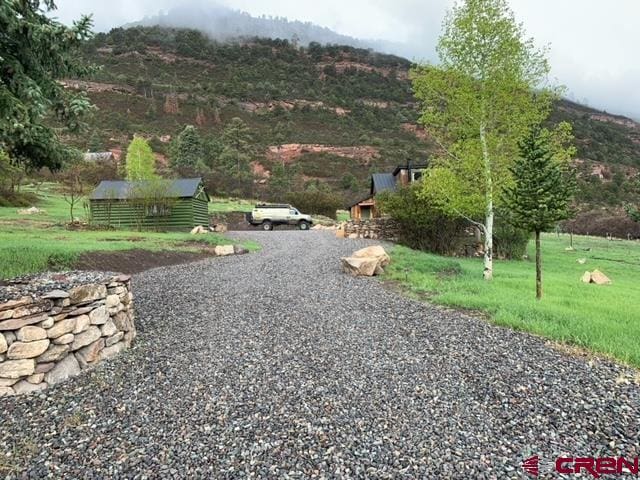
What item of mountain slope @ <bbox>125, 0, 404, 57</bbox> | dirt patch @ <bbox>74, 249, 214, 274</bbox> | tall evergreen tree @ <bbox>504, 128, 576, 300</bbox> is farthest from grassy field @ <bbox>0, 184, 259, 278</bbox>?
mountain slope @ <bbox>125, 0, 404, 57</bbox>

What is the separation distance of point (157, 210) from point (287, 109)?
6031 cm

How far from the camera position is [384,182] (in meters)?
34.3

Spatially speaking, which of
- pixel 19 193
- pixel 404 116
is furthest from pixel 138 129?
pixel 404 116

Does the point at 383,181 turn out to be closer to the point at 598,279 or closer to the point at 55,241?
the point at 598,279

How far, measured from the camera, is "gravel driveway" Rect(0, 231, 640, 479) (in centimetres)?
303

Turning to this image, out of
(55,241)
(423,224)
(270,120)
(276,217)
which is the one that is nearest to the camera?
(55,241)

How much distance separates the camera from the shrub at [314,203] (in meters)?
42.9

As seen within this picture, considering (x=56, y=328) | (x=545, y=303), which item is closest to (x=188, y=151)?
(x=545, y=303)

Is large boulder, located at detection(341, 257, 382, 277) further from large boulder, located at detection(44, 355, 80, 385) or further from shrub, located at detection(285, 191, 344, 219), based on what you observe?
shrub, located at detection(285, 191, 344, 219)

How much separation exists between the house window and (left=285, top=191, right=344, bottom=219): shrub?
1890 centimetres

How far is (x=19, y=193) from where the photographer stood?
1108 inches

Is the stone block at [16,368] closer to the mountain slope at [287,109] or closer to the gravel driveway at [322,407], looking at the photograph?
the gravel driveway at [322,407]

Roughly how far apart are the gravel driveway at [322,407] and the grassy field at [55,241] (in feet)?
19.2

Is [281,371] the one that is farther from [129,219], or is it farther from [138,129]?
[138,129]
